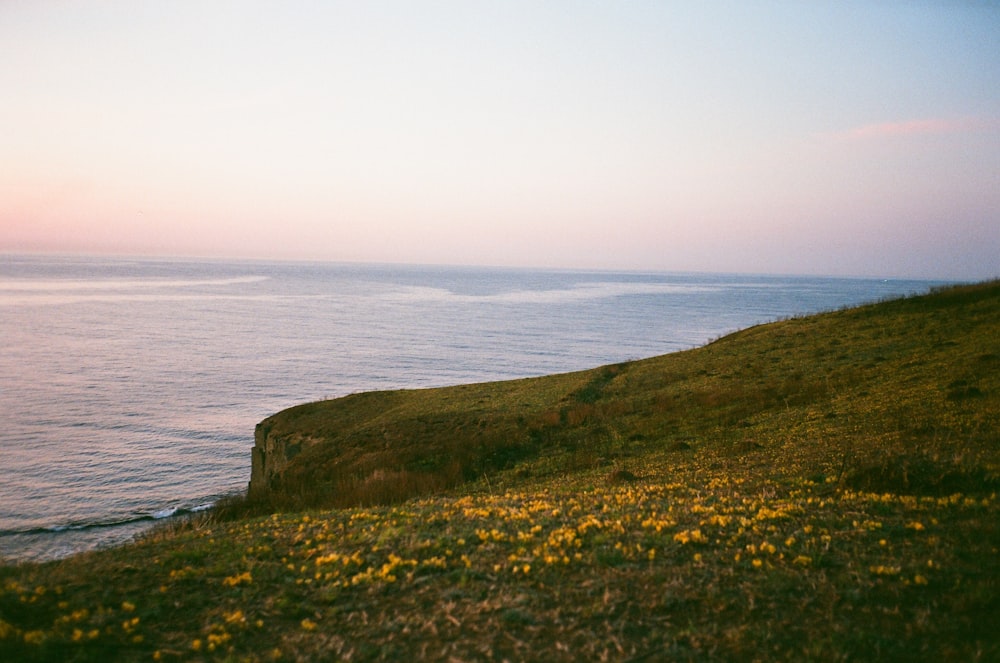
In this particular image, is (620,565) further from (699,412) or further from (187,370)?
(187,370)

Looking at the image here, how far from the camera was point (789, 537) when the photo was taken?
11.1m

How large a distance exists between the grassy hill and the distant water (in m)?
22.1

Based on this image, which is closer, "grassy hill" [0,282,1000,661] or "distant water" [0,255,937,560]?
"grassy hill" [0,282,1000,661]

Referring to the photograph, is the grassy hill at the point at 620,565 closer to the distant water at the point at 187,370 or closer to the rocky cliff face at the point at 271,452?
the rocky cliff face at the point at 271,452

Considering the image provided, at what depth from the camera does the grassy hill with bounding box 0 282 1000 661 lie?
26.1ft

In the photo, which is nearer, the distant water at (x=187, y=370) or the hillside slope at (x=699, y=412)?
the hillside slope at (x=699, y=412)

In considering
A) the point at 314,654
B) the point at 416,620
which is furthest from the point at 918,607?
the point at 314,654

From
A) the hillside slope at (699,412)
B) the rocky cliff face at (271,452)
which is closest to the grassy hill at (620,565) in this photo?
the hillside slope at (699,412)

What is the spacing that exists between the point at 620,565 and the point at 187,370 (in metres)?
81.8

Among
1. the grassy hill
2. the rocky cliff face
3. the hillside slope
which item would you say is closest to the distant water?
the rocky cliff face

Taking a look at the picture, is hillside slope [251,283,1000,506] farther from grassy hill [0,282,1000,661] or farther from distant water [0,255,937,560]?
distant water [0,255,937,560]

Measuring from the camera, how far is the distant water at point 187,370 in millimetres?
37875

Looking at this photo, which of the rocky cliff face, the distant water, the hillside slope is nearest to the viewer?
the hillside slope

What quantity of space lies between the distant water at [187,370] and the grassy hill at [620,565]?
22143 mm
